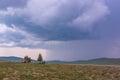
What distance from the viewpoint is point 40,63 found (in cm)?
6456

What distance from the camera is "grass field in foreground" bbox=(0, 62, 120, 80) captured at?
51888 mm

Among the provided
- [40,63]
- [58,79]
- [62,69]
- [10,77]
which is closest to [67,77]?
[58,79]

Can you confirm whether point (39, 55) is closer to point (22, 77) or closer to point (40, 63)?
point (40, 63)

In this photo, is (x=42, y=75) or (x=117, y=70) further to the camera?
(x=117, y=70)

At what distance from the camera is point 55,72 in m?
55.4

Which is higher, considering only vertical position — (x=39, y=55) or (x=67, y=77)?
(x=39, y=55)

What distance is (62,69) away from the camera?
5788 centimetres

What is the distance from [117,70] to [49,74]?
12269mm

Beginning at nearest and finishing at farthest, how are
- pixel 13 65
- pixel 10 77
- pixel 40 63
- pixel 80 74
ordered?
pixel 10 77, pixel 80 74, pixel 13 65, pixel 40 63

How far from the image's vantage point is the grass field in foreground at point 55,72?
51.9m

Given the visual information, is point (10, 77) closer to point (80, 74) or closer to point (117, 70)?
point (80, 74)

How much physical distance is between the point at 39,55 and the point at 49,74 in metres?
13.4

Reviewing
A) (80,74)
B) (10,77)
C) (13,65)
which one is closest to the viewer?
(10,77)

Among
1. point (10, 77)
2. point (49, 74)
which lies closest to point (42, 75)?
point (49, 74)
